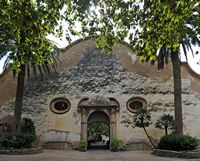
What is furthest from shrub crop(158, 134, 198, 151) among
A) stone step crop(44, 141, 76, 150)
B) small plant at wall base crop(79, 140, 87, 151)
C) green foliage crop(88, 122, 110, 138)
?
green foliage crop(88, 122, 110, 138)

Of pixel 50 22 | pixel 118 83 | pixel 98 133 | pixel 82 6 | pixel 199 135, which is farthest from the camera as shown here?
pixel 98 133

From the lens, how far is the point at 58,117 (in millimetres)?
23094

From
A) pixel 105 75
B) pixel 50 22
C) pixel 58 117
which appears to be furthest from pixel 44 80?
pixel 50 22

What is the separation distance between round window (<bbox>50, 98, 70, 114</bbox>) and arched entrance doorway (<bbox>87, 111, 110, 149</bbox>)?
2.28m

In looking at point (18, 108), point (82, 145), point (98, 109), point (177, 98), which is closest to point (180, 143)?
point (177, 98)

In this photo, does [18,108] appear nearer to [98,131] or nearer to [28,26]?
[28,26]

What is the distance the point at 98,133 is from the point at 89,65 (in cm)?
2327

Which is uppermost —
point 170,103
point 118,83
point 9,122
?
point 118,83

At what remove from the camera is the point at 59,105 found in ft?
77.0

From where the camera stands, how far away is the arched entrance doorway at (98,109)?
74.6 ft

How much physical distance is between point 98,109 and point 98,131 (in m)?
22.4

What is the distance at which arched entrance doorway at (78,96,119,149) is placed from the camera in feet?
74.6

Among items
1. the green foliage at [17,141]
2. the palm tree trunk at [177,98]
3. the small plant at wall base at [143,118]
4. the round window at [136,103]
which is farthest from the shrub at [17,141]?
the palm tree trunk at [177,98]

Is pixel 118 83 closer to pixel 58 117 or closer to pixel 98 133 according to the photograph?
pixel 58 117
